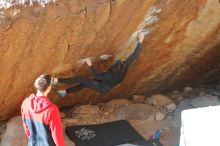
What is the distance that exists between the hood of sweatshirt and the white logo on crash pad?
5.63 feet

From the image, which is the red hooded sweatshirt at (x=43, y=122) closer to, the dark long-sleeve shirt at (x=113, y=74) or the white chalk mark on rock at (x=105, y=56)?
the dark long-sleeve shirt at (x=113, y=74)

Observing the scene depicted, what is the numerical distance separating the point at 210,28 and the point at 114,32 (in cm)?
163

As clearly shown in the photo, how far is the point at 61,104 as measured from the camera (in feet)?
22.0

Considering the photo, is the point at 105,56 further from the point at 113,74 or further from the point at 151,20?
the point at 151,20

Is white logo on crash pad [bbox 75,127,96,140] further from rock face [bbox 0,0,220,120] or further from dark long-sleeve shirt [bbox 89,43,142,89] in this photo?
dark long-sleeve shirt [bbox 89,43,142,89]

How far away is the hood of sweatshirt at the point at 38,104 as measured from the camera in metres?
4.56

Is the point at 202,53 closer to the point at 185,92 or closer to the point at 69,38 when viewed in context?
the point at 185,92

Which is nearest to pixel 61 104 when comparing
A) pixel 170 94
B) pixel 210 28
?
pixel 170 94

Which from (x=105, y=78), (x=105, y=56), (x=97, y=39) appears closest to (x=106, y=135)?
(x=105, y=78)

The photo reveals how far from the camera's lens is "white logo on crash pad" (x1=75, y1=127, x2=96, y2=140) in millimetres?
6277

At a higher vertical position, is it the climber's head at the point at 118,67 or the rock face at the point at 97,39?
the rock face at the point at 97,39

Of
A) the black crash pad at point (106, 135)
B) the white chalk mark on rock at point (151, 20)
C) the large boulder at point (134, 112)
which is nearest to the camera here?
the white chalk mark on rock at point (151, 20)

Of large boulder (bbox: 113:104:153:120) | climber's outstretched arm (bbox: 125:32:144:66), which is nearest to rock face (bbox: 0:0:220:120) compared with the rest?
climber's outstretched arm (bbox: 125:32:144:66)

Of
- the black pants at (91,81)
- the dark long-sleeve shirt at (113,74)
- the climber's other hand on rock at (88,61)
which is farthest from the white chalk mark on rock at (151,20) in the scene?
the climber's other hand on rock at (88,61)
